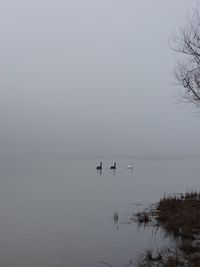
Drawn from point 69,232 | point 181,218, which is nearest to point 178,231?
point 181,218

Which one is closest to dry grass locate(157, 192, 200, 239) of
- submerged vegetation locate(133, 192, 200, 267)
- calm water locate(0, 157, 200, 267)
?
submerged vegetation locate(133, 192, 200, 267)

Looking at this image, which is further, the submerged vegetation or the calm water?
the calm water

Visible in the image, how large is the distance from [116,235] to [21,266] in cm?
634

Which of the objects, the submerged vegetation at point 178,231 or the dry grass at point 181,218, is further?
the dry grass at point 181,218

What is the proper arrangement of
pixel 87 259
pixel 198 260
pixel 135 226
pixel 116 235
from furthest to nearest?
pixel 135 226 → pixel 116 235 → pixel 87 259 → pixel 198 260

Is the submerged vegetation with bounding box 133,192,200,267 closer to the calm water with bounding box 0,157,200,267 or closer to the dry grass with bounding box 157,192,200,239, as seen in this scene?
the dry grass with bounding box 157,192,200,239

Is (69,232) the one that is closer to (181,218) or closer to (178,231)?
(181,218)

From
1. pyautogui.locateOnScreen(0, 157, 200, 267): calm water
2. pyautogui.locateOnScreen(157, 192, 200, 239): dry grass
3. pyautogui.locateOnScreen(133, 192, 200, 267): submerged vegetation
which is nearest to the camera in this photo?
pyautogui.locateOnScreen(133, 192, 200, 267): submerged vegetation

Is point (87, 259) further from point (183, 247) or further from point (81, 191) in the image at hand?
point (81, 191)

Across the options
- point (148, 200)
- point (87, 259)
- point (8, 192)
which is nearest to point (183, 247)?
point (87, 259)

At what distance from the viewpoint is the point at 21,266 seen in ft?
52.1

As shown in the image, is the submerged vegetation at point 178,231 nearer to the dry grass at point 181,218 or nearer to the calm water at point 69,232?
the dry grass at point 181,218

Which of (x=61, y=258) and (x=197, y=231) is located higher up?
(x=197, y=231)

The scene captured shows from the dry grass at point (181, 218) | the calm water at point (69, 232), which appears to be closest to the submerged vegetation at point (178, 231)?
the dry grass at point (181, 218)
